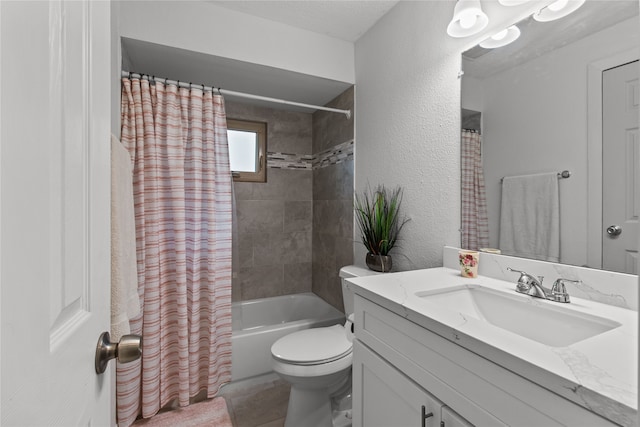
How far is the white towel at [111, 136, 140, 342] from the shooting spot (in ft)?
2.88

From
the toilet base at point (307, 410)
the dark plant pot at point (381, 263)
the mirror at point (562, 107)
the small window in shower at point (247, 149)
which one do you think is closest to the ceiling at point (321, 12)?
the mirror at point (562, 107)

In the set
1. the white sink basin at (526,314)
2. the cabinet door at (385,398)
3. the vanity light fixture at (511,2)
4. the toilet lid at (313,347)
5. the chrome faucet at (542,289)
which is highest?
the vanity light fixture at (511,2)

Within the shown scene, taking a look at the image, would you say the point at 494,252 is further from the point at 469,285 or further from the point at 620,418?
the point at 620,418

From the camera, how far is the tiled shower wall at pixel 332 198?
225cm

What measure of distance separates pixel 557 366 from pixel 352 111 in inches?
77.7

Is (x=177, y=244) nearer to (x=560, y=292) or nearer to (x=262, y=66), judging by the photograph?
(x=262, y=66)

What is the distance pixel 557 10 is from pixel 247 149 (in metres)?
2.20

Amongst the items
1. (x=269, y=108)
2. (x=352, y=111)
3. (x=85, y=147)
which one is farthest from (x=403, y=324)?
(x=269, y=108)

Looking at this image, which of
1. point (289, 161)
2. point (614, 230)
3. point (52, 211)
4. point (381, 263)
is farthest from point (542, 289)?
point (289, 161)

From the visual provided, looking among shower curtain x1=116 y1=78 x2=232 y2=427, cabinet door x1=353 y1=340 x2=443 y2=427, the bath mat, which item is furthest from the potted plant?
the bath mat

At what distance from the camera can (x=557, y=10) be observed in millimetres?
1039

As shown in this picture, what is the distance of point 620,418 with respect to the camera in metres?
0.44

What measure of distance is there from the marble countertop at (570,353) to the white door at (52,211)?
723 mm

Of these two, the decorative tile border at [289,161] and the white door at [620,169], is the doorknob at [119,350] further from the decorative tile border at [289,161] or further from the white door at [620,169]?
the decorative tile border at [289,161]
